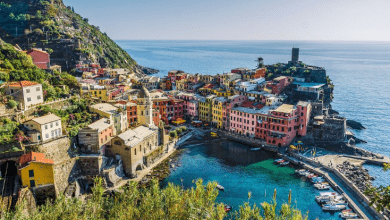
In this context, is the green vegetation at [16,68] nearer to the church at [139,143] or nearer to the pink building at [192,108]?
the church at [139,143]

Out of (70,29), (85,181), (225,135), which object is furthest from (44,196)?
(70,29)

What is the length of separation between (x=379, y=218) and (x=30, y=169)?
40.4m

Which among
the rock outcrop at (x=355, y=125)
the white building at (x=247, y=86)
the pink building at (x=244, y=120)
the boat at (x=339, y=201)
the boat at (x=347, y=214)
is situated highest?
the white building at (x=247, y=86)

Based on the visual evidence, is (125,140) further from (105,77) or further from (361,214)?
(105,77)

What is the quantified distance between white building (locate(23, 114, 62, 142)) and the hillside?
58504 mm

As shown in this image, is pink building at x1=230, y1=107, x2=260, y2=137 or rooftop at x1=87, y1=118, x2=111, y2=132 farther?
pink building at x1=230, y1=107, x2=260, y2=137

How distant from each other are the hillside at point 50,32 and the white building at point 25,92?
5124 cm

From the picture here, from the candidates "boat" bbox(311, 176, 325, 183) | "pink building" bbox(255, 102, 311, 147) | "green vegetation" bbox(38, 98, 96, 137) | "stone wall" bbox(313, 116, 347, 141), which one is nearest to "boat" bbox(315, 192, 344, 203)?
"boat" bbox(311, 176, 325, 183)

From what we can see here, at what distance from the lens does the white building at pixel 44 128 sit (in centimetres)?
3975

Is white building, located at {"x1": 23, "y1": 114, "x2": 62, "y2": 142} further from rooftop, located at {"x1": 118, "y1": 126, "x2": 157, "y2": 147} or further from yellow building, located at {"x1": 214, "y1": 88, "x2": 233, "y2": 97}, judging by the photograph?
yellow building, located at {"x1": 214, "y1": 88, "x2": 233, "y2": 97}

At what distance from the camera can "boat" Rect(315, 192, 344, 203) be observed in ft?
128

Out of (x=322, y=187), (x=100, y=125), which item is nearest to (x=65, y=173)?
(x=100, y=125)

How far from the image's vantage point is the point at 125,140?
1759 inches

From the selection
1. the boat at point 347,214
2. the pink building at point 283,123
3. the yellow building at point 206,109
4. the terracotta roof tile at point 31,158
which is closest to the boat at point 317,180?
the boat at point 347,214
